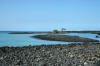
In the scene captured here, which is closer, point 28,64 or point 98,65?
point 98,65

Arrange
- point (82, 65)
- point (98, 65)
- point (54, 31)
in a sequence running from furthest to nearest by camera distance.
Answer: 1. point (54, 31)
2. point (82, 65)
3. point (98, 65)

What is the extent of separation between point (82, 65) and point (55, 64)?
1921 mm

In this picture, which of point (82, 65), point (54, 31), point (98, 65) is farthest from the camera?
point (54, 31)

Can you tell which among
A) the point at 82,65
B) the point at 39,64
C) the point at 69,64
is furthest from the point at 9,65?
the point at 82,65

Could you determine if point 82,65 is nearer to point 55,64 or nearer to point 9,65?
point 55,64

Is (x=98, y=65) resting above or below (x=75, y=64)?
above

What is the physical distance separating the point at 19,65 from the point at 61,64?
3016 millimetres

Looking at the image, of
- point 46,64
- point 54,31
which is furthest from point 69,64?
point 54,31

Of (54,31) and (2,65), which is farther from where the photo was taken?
(54,31)

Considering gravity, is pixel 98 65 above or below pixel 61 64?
above

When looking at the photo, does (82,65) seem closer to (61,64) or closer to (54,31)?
(61,64)

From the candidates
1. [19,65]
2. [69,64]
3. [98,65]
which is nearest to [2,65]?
[19,65]

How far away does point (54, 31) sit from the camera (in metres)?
102

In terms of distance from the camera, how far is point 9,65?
11070 mm
